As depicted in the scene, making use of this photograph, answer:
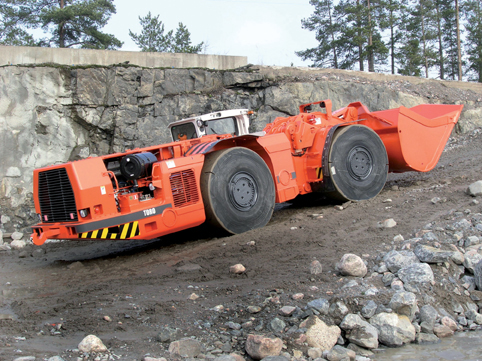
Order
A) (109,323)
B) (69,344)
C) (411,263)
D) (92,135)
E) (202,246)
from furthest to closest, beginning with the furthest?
(92,135), (202,246), (411,263), (109,323), (69,344)

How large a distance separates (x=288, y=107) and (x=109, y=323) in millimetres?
12326

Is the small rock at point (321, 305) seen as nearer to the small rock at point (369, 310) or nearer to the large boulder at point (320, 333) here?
the large boulder at point (320, 333)

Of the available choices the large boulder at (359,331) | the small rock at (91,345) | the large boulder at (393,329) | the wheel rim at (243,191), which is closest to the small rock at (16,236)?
the wheel rim at (243,191)

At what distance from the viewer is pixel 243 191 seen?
6652 millimetres

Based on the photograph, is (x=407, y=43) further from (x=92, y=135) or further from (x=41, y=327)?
(x=41, y=327)

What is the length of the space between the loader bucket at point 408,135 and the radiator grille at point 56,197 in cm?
533

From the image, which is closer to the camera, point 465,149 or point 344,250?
point 344,250

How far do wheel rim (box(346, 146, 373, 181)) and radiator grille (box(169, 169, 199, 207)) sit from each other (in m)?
2.90

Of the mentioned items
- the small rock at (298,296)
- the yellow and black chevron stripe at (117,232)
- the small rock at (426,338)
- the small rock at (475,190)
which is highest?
the yellow and black chevron stripe at (117,232)

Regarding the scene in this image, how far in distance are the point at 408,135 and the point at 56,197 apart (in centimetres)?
600

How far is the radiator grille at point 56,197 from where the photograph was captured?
578 cm

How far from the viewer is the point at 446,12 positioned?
2873cm

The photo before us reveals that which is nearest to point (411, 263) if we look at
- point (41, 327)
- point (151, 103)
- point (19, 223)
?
point (41, 327)

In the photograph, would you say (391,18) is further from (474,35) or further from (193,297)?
(193,297)
